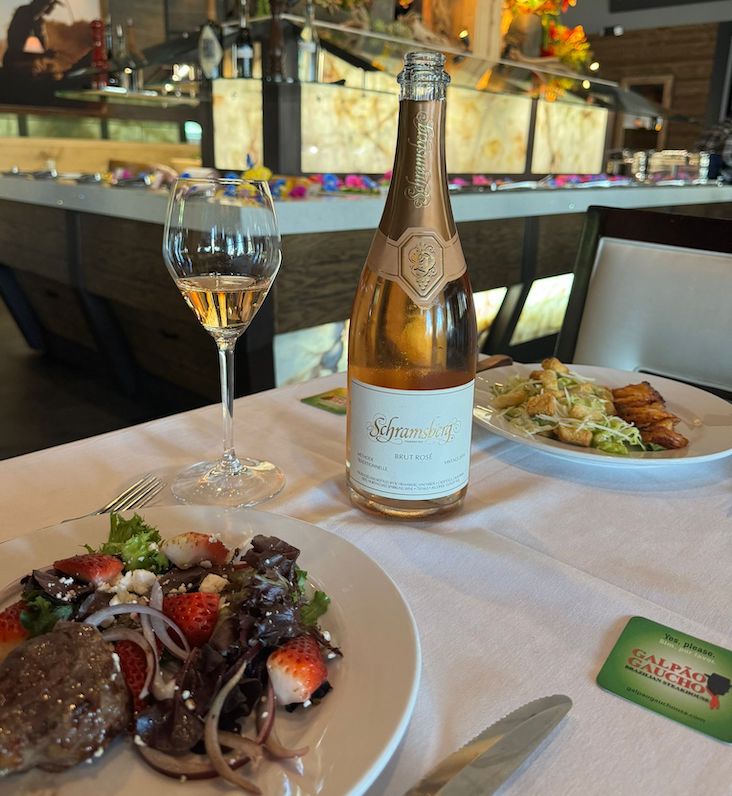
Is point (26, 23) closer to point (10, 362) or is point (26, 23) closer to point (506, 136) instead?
point (10, 362)

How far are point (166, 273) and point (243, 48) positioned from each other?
64.4 inches

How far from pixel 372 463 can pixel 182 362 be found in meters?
2.22

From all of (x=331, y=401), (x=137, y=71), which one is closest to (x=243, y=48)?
(x=137, y=71)

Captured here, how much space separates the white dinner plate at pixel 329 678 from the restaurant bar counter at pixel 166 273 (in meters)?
1.56

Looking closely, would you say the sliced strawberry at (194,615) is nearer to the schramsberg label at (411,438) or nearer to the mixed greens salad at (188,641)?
the mixed greens salad at (188,641)

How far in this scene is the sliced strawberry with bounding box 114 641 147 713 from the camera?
0.38 metres

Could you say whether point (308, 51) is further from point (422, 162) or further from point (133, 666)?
point (133, 666)

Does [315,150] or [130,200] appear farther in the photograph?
[315,150]

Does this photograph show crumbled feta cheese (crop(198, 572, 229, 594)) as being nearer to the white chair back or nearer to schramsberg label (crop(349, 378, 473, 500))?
schramsberg label (crop(349, 378, 473, 500))

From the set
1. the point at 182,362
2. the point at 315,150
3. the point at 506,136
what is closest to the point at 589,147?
the point at 506,136

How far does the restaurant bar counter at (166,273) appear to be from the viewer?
2.20 meters

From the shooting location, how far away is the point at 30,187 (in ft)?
10.1

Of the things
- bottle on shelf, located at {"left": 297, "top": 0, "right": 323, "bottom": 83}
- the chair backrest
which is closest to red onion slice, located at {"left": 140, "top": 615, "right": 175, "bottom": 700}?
the chair backrest

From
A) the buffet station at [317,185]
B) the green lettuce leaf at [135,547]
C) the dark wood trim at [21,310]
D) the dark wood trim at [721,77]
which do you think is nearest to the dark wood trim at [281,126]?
the buffet station at [317,185]
